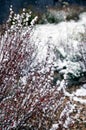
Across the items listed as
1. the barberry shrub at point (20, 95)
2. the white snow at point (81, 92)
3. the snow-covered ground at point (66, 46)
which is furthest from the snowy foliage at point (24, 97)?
the white snow at point (81, 92)

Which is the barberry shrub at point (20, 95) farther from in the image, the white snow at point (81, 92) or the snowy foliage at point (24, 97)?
the white snow at point (81, 92)

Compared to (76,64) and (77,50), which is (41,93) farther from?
(77,50)

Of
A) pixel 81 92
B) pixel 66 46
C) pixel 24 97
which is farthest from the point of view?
pixel 66 46

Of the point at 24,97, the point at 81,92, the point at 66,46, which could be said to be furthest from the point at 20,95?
the point at 66,46

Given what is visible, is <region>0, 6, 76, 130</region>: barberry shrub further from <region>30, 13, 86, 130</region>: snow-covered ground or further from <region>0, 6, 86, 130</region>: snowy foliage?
<region>30, 13, 86, 130</region>: snow-covered ground

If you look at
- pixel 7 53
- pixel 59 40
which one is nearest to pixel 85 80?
pixel 59 40

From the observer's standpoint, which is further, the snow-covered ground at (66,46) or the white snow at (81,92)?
the snow-covered ground at (66,46)

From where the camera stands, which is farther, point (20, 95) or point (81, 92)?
point (81, 92)

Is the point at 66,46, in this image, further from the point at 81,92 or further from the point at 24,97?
the point at 24,97

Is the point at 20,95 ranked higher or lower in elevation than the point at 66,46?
lower

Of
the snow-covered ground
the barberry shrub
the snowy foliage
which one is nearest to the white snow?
the snow-covered ground

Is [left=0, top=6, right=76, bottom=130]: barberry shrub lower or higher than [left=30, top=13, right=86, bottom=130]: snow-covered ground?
lower

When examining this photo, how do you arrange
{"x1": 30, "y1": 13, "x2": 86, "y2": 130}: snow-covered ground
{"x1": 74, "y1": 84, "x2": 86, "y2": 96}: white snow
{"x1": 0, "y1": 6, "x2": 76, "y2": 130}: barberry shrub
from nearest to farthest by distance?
{"x1": 0, "y1": 6, "x2": 76, "y2": 130}: barberry shrub
{"x1": 74, "y1": 84, "x2": 86, "y2": 96}: white snow
{"x1": 30, "y1": 13, "x2": 86, "y2": 130}: snow-covered ground

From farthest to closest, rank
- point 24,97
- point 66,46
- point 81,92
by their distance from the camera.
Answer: point 66,46, point 81,92, point 24,97
